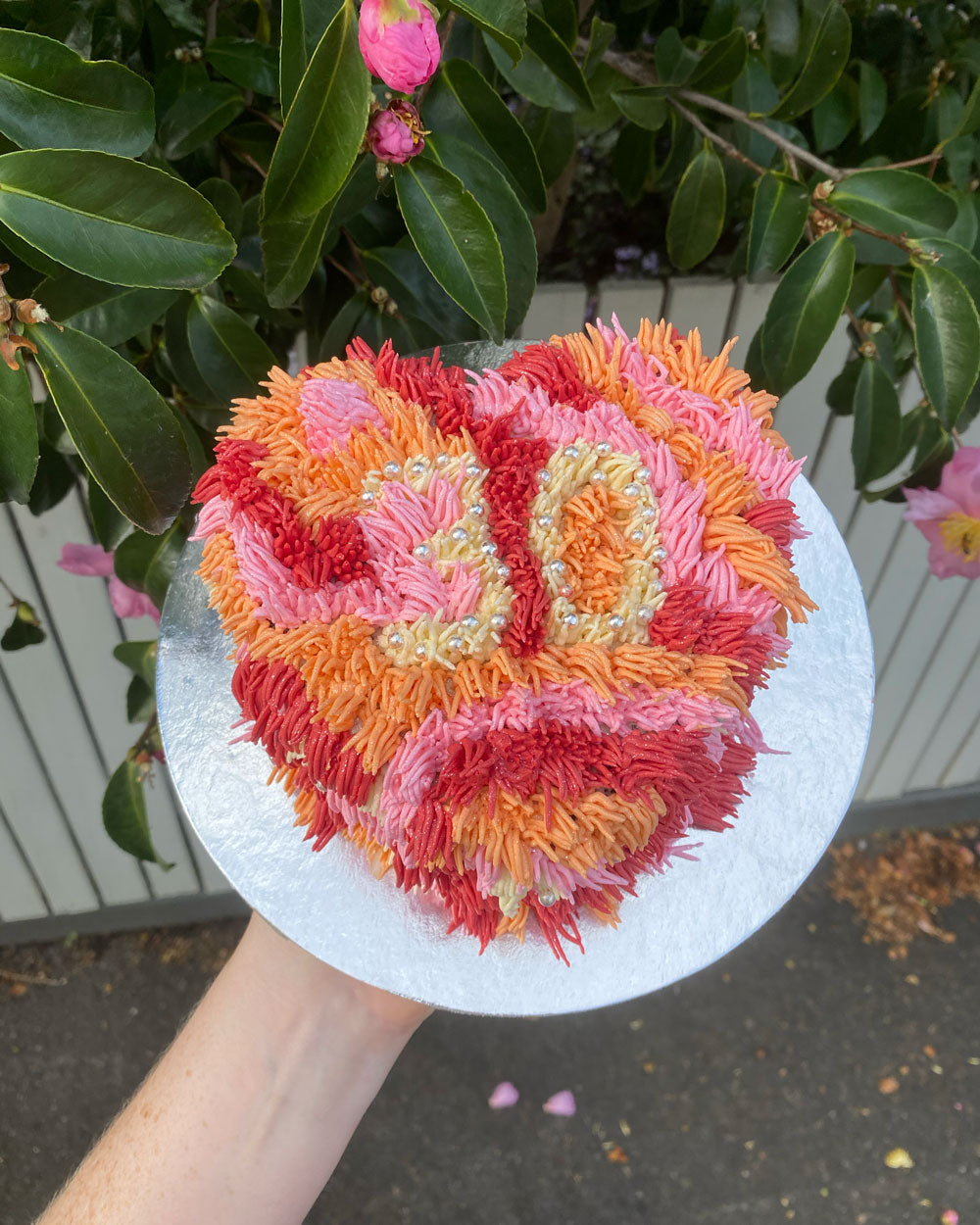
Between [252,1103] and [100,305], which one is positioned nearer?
[100,305]

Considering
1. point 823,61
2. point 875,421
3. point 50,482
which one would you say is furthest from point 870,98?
point 50,482

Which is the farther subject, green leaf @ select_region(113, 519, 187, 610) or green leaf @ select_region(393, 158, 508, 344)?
green leaf @ select_region(113, 519, 187, 610)

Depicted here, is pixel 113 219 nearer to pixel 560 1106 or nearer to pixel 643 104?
pixel 643 104

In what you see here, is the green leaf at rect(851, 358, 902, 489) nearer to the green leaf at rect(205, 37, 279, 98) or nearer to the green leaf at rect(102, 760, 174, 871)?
the green leaf at rect(205, 37, 279, 98)

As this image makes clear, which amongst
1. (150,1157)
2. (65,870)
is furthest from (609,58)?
(65,870)

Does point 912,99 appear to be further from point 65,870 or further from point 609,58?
point 65,870

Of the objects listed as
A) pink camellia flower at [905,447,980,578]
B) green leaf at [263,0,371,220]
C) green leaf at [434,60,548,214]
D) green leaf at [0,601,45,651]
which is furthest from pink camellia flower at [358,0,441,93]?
green leaf at [0,601,45,651]
